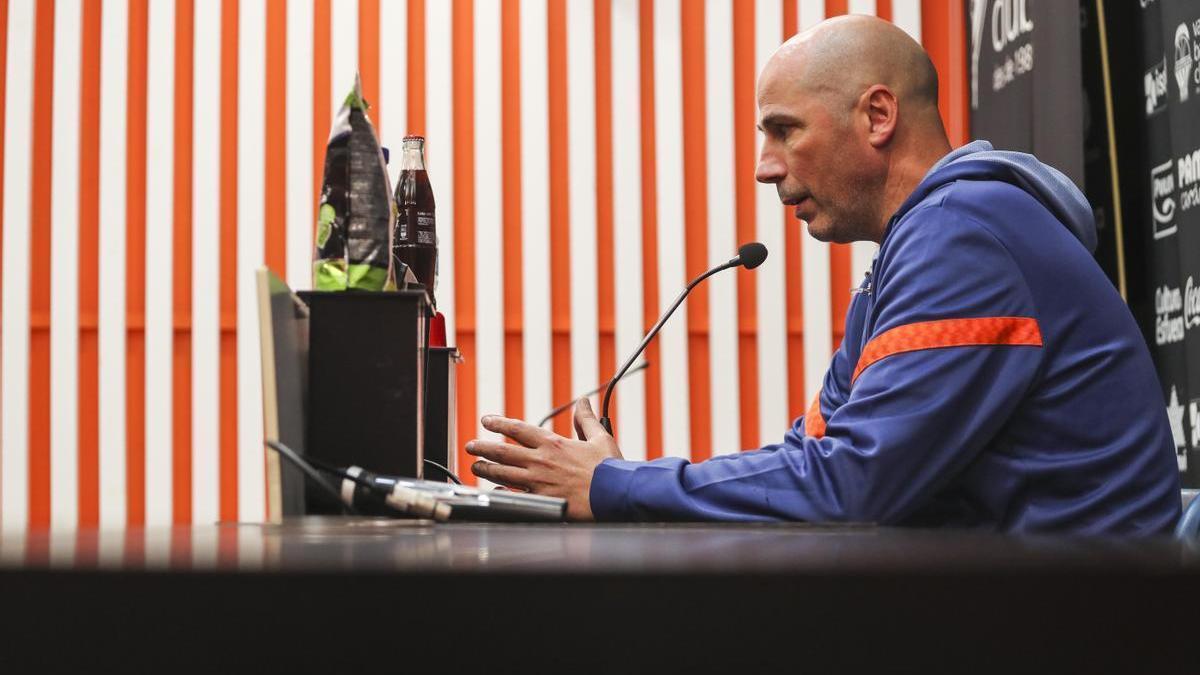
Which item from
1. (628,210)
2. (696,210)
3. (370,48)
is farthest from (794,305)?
(370,48)

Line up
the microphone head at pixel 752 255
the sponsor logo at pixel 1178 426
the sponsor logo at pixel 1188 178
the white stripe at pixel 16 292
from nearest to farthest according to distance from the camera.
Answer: the microphone head at pixel 752 255 < the sponsor logo at pixel 1188 178 < the sponsor logo at pixel 1178 426 < the white stripe at pixel 16 292

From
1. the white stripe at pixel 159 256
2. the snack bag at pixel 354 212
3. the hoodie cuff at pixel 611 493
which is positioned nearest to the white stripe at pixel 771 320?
the white stripe at pixel 159 256

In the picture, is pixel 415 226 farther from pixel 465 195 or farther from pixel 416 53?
pixel 416 53

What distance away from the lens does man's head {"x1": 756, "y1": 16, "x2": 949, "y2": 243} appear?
214 centimetres

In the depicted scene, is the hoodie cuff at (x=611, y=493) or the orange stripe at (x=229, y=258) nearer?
the hoodie cuff at (x=611, y=493)

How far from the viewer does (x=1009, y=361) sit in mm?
1501

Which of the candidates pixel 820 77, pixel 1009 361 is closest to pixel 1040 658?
pixel 1009 361

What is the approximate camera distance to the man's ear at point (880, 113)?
2.13 meters

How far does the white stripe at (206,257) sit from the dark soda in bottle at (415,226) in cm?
201

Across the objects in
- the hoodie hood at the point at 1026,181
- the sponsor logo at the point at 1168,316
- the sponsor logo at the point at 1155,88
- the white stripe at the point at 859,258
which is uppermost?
the sponsor logo at the point at 1155,88

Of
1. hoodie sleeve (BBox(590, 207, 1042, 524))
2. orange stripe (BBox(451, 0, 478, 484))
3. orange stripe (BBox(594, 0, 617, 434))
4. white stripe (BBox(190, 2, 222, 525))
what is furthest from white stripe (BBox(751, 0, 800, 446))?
hoodie sleeve (BBox(590, 207, 1042, 524))

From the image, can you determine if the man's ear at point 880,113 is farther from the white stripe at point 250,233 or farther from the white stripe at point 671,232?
the white stripe at point 250,233

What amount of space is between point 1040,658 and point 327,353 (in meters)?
0.99

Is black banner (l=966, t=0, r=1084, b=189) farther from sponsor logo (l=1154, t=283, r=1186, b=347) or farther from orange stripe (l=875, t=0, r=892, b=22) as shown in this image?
sponsor logo (l=1154, t=283, r=1186, b=347)
